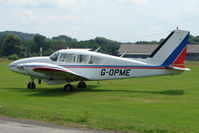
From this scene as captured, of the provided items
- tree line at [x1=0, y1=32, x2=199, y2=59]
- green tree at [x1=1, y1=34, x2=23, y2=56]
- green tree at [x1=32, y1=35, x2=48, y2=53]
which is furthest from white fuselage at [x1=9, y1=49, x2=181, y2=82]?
green tree at [x1=1, y1=34, x2=23, y2=56]

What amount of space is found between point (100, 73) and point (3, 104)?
7.09m

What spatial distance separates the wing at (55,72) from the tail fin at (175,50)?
5159 mm

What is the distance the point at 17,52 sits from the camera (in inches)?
3824

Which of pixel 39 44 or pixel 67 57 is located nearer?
pixel 67 57

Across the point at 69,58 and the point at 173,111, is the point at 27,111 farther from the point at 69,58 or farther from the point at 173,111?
the point at 69,58

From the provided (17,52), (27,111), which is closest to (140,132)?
(27,111)

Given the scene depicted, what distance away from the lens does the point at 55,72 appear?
17688mm

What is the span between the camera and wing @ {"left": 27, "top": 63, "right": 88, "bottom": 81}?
56.6 feet

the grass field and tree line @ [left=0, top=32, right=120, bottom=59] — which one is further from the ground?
tree line @ [left=0, top=32, right=120, bottom=59]

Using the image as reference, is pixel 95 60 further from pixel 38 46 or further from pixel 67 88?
pixel 38 46

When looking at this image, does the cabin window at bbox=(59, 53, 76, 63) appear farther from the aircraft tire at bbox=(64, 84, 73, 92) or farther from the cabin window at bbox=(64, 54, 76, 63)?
the aircraft tire at bbox=(64, 84, 73, 92)

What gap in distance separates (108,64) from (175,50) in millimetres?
4091

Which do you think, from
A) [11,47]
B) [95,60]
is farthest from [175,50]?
[11,47]

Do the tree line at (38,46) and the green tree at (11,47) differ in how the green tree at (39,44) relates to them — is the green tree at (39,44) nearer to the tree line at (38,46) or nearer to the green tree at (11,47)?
the tree line at (38,46)
